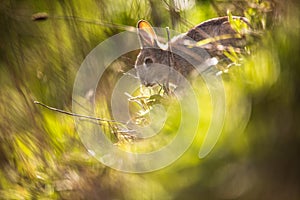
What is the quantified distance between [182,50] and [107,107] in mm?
142

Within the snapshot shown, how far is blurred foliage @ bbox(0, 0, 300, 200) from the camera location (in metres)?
0.58

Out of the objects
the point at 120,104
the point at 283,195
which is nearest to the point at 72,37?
the point at 120,104

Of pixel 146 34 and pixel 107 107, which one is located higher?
pixel 146 34

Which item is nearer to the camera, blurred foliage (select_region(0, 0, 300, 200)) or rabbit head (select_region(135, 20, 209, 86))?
blurred foliage (select_region(0, 0, 300, 200))

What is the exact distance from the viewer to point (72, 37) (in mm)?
797

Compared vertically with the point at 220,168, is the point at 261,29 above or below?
above

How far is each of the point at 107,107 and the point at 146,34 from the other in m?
0.13

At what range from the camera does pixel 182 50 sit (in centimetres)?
77

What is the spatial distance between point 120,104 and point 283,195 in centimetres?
28

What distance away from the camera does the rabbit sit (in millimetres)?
715

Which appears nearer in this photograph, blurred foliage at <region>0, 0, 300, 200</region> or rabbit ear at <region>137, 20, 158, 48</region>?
blurred foliage at <region>0, 0, 300, 200</region>

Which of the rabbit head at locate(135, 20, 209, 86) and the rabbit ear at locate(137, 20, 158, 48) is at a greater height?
the rabbit ear at locate(137, 20, 158, 48)

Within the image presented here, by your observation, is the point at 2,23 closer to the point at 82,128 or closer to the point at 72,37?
the point at 72,37

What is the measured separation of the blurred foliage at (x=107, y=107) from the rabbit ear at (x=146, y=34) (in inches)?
0.6
